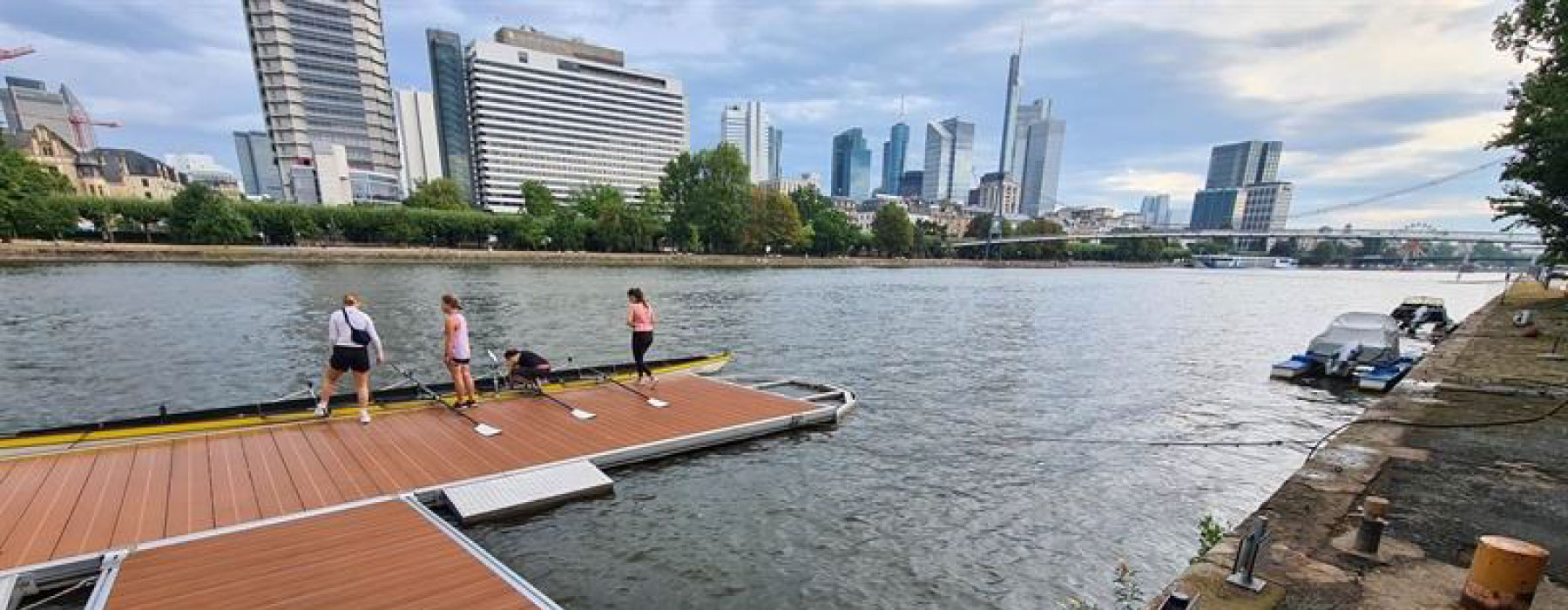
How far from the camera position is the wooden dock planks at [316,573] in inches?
217

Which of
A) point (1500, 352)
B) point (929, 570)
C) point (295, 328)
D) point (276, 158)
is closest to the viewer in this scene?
point (929, 570)

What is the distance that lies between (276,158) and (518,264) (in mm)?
107693

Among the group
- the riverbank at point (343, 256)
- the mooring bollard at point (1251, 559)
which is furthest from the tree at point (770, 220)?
the mooring bollard at point (1251, 559)

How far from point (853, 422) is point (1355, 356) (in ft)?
64.0

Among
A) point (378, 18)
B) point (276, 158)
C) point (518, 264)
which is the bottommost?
point (518, 264)

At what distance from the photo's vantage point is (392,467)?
8914 millimetres

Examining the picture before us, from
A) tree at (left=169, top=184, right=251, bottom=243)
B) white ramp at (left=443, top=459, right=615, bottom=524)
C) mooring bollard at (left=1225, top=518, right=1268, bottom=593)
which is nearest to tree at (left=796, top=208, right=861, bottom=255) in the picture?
tree at (left=169, top=184, right=251, bottom=243)

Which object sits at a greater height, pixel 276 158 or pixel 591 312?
A: pixel 276 158

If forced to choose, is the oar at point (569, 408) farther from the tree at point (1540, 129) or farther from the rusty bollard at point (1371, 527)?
the tree at point (1540, 129)

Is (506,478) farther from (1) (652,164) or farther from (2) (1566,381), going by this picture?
(1) (652,164)

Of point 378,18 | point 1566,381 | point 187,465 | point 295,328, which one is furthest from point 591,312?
point 378,18

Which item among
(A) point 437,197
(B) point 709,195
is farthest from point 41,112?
(B) point 709,195

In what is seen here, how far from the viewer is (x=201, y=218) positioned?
70812 mm

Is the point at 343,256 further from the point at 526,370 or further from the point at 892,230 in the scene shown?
the point at 892,230
